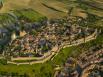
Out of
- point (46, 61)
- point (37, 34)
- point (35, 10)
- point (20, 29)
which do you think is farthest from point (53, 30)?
point (35, 10)

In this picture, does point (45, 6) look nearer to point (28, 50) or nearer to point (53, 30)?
point (53, 30)

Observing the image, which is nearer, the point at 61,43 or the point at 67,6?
the point at 61,43

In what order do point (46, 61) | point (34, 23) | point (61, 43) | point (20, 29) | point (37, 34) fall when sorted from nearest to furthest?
point (46, 61) → point (61, 43) → point (37, 34) → point (20, 29) → point (34, 23)

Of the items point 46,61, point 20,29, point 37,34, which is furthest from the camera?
point 20,29

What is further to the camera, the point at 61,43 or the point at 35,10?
the point at 35,10

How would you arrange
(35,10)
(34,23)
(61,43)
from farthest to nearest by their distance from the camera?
(35,10) → (34,23) → (61,43)

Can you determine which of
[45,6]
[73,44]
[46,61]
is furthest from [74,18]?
[46,61]

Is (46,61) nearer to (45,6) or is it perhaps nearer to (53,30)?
(53,30)

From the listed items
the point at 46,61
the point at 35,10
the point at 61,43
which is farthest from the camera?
the point at 35,10

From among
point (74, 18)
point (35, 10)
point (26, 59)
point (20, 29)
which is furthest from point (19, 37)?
point (35, 10)
